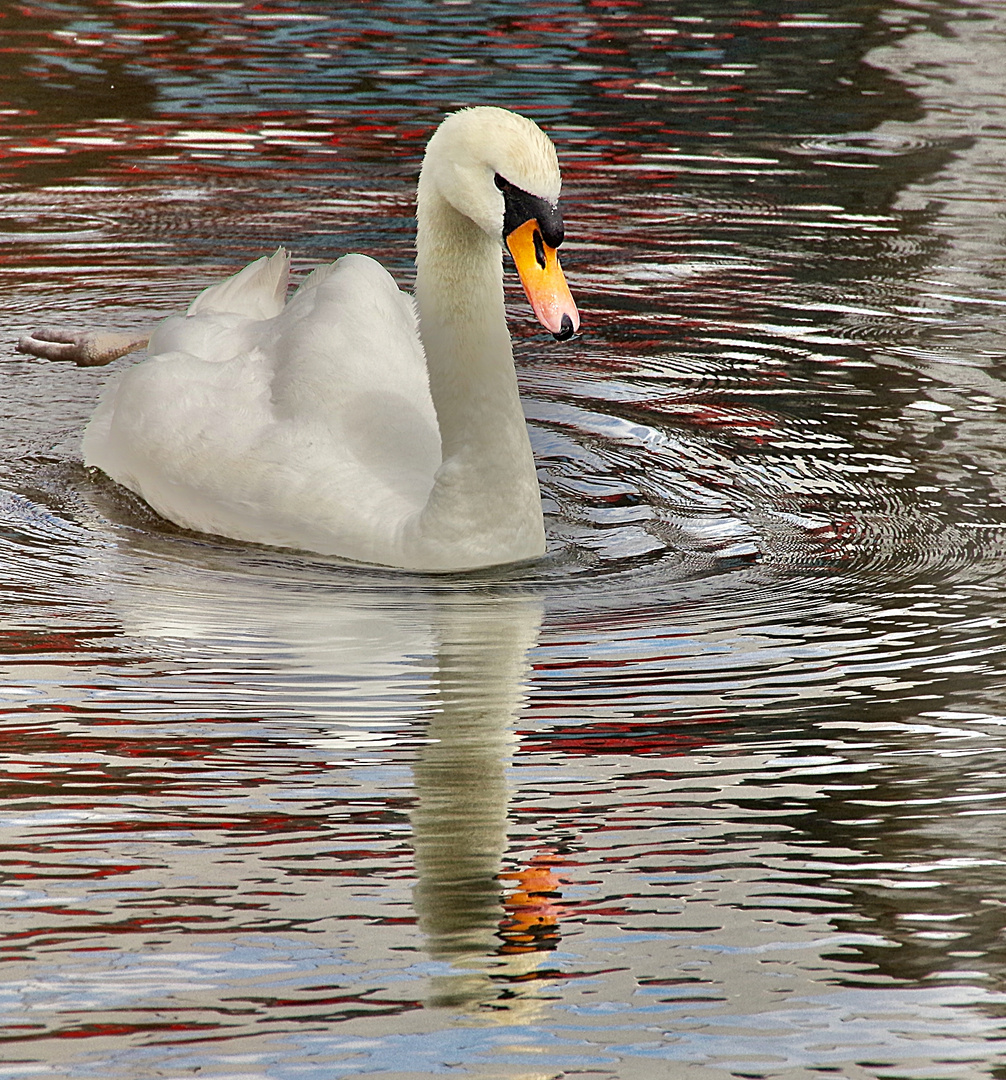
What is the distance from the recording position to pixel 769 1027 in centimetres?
328

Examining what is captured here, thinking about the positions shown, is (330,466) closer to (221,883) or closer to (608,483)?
(608,483)

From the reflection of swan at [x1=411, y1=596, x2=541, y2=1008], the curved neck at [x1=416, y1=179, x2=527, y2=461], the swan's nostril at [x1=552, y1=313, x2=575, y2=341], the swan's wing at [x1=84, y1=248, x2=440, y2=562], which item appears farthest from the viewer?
the swan's wing at [x1=84, y1=248, x2=440, y2=562]

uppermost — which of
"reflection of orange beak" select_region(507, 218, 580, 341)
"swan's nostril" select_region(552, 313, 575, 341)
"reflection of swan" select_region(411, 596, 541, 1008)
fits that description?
"reflection of orange beak" select_region(507, 218, 580, 341)

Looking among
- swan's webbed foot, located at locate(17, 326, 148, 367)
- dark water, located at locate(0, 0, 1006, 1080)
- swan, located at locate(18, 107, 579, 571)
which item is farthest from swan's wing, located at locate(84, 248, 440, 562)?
swan's webbed foot, located at locate(17, 326, 148, 367)

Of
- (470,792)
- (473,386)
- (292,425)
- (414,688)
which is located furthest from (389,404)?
(470,792)

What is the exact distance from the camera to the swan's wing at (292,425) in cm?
564

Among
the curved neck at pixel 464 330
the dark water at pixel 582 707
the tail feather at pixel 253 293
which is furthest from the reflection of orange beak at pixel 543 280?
the tail feather at pixel 253 293

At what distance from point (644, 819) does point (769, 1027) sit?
2.65 feet

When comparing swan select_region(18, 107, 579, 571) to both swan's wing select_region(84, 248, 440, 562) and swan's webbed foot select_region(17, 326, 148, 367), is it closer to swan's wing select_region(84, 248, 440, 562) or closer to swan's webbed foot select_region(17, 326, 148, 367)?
swan's wing select_region(84, 248, 440, 562)

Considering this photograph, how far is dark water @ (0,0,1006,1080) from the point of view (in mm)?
3342

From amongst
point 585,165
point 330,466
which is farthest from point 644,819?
point 585,165

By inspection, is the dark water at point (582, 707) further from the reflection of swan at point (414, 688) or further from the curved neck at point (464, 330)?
the curved neck at point (464, 330)

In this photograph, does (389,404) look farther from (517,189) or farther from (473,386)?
(517,189)

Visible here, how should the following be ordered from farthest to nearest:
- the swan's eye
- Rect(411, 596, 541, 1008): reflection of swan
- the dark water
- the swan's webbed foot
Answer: the swan's webbed foot
the swan's eye
Rect(411, 596, 541, 1008): reflection of swan
the dark water
